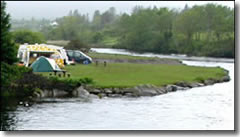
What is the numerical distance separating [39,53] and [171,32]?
8764cm

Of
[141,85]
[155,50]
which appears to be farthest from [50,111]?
[155,50]

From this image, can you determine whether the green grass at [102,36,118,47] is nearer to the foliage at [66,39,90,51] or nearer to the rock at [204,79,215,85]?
the foliage at [66,39,90,51]

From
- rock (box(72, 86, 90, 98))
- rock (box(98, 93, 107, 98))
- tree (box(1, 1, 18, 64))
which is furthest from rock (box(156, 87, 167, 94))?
tree (box(1, 1, 18, 64))

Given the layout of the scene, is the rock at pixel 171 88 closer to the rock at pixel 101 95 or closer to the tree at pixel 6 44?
the rock at pixel 101 95

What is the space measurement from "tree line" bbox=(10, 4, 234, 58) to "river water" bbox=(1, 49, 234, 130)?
70602 mm

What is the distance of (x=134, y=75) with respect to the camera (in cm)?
4422

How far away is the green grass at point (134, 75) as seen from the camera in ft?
130

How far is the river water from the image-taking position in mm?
24730

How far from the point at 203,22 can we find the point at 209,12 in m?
3.75

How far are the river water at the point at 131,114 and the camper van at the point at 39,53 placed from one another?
46.1 ft

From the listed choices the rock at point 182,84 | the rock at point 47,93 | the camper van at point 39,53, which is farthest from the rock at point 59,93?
the camper van at point 39,53

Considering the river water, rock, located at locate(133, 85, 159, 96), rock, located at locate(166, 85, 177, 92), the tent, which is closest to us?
the river water

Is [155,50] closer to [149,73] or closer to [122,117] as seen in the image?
[149,73]

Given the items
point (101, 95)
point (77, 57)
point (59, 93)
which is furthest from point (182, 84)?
point (77, 57)
